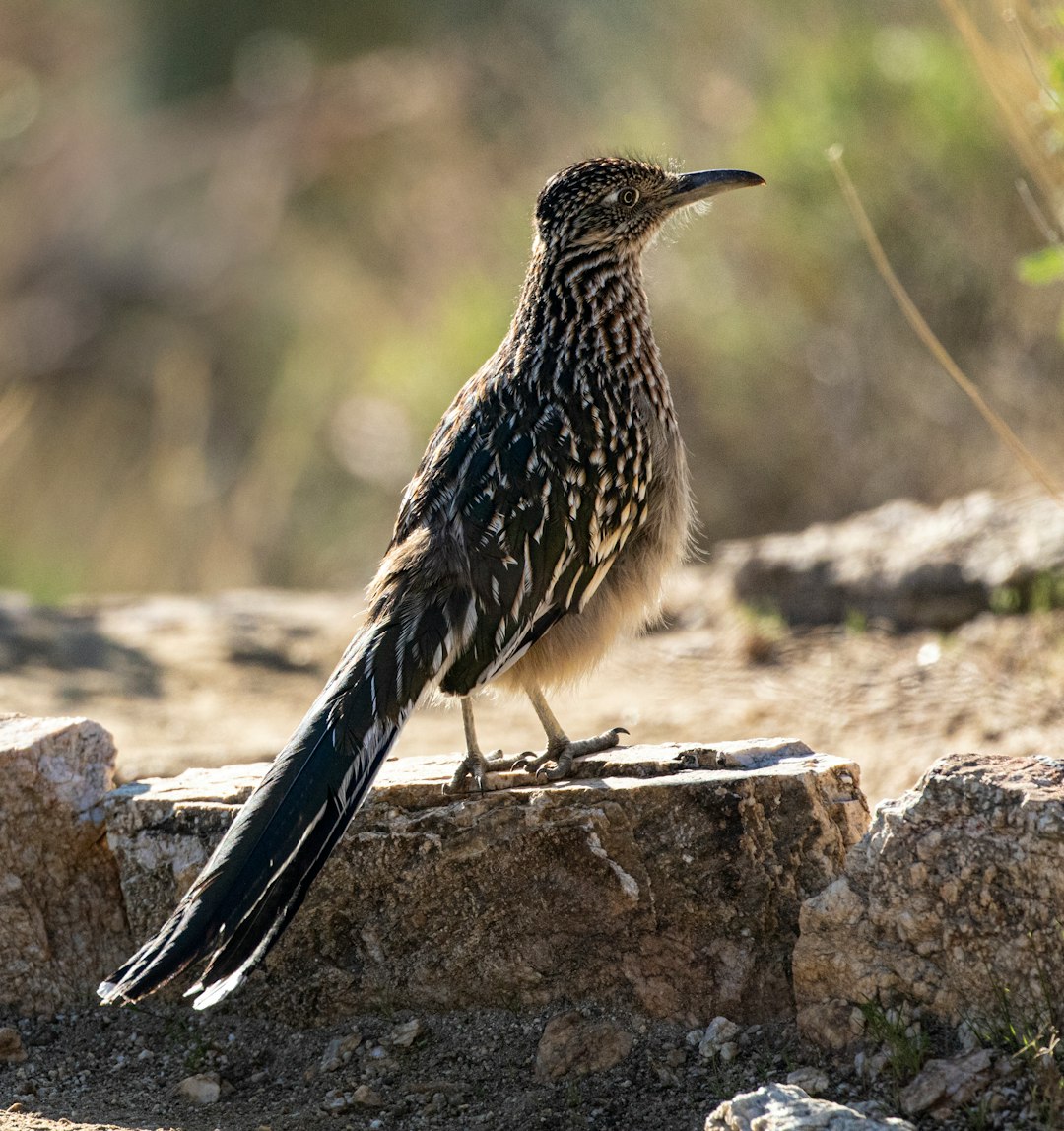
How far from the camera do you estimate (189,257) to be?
20797 mm

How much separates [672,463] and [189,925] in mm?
2176

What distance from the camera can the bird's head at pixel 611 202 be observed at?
480 cm

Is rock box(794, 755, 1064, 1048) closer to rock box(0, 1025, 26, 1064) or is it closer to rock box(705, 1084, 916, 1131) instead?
rock box(705, 1084, 916, 1131)

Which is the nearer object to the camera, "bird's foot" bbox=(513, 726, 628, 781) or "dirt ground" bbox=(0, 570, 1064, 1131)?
"dirt ground" bbox=(0, 570, 1064, 1131)

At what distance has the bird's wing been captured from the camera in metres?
4.00

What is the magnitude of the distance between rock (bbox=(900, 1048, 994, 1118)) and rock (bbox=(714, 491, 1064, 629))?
13.9 ft

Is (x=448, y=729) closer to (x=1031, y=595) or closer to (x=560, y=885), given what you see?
(x=1031, y=595)

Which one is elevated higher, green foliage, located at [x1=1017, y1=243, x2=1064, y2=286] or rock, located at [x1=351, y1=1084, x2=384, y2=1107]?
green foliage, located at [x1=1017, y1=243, x2=1064, y2=286]

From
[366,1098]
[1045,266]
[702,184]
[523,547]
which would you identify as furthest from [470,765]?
[1045,266]

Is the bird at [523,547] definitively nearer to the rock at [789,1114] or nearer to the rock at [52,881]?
the rock at [52,881]

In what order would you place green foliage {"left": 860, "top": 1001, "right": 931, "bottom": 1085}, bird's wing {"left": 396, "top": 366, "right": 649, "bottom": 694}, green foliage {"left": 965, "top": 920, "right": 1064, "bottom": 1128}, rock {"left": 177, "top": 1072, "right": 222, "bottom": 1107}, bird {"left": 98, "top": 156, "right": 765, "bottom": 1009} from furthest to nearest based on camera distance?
bird's wing {"left": 396, "top": 366, "right": 649, "bottom": 694} → rock {"left": 177, "top": 1072, "right": 222, "bottom": 1107} → bird {"left": 98, "top": 156, "right": 765, "bottom": 1009} → green foliage {"left": 860, "top": 1001, "right": 931, "bottom": 1085} → green foliage {"left": 965, "top": 920, "right": 1064, "bottom": 1128}

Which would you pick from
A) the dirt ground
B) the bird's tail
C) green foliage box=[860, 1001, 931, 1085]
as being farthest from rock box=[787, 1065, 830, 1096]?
the bird's tail

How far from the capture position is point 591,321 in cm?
466

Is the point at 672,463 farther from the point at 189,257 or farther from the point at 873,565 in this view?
the point at 189,257
